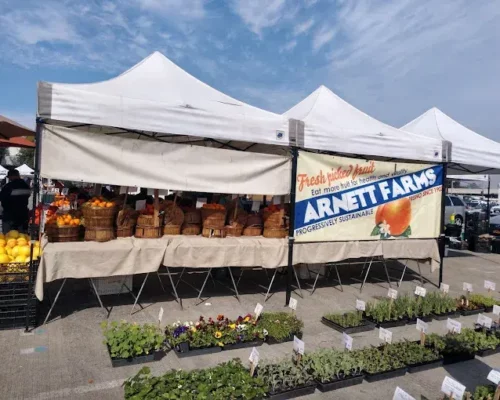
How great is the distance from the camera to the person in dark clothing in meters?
9.07

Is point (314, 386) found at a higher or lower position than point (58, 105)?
lower

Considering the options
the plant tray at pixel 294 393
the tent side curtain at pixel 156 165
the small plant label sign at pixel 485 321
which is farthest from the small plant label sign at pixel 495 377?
the tent side curtain at pixel 156 165

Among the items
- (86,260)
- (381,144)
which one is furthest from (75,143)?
(381,144)

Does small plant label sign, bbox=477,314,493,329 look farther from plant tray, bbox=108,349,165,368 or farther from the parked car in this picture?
the parked car

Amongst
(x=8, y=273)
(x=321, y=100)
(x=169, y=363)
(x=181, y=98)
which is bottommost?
(x=169, y=363)

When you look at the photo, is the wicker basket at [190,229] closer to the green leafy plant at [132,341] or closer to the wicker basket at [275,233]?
the wicker basket at [275,233]

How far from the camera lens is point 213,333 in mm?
4793

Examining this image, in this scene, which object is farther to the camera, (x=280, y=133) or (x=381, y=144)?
(x=381, y=144)

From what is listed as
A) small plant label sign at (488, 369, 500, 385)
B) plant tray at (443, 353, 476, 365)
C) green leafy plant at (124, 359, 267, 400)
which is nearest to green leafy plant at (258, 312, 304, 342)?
green leafy plant at (124, 359, 267, 400)

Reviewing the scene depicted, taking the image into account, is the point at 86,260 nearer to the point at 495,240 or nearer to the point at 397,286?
the point at 397,286

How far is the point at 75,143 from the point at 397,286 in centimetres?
703

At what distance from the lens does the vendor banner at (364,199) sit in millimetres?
6574

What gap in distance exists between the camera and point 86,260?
206 inches

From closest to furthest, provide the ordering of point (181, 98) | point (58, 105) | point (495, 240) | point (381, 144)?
1. point (58, 105)
2. point (181, 98)
3. point (381, 144)
4. point (495, 240)
